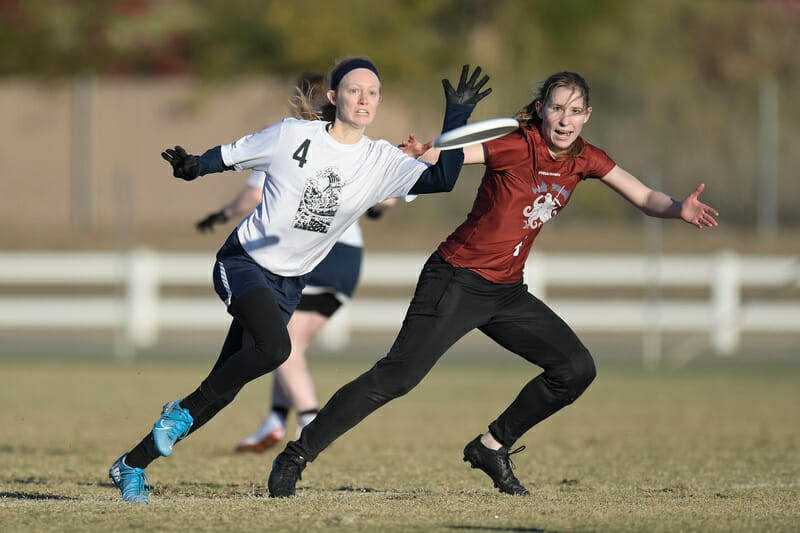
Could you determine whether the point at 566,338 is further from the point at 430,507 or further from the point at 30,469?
the point at 30,469

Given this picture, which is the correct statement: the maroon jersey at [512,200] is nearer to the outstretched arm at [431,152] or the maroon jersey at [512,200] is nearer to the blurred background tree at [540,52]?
the outstretched arm at [431,152]

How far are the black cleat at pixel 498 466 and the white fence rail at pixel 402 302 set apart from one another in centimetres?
1100

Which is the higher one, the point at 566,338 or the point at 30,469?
the point at 566,338

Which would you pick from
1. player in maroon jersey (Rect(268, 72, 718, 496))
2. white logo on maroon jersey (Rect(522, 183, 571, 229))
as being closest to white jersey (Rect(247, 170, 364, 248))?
player in maroon jersey (Rect(268, 72, 718, 496))

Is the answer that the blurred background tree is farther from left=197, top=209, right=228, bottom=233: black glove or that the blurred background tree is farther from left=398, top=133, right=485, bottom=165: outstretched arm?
left=398, top=133, right=485, bottom=165: outstretched arm

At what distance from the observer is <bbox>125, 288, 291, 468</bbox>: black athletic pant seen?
5.71 meters

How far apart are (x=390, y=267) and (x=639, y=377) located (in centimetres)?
481

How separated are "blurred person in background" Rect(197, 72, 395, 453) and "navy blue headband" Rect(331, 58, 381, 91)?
208 cm

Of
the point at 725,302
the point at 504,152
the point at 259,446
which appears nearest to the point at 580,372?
the point at 504,152

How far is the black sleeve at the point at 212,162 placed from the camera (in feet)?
18.9

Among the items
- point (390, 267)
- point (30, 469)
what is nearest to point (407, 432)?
point (30, 469)

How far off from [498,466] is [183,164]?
7.22 ft

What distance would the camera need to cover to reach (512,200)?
5941 millimetres

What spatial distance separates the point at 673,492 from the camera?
6.26 m
